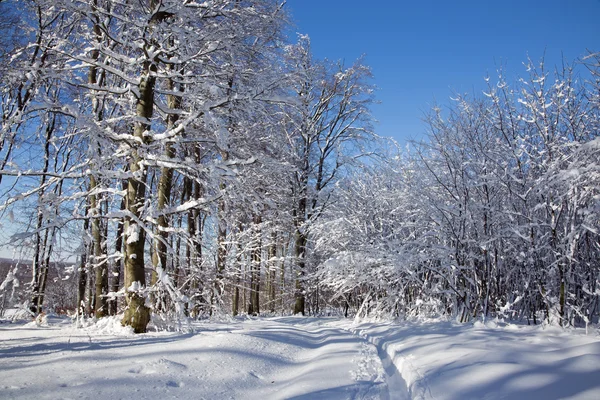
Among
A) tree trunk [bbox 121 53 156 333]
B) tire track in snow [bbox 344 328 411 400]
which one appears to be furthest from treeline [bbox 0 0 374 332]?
tire track in snow [bbox 344 328 411 400]

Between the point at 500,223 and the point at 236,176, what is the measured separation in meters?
6.35

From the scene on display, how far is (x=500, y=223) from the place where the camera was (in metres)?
8.59

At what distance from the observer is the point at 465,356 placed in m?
4.23

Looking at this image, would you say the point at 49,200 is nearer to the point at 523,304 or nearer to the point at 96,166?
the point at 96,166

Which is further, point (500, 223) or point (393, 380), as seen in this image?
point (500, 223)

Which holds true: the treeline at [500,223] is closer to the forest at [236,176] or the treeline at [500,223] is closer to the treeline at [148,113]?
the forest at [236,176]

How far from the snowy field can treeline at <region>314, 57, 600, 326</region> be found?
1895 mm

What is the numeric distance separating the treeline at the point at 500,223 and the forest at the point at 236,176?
0.05 m

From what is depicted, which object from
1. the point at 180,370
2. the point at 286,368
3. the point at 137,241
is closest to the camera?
the point at 180,370

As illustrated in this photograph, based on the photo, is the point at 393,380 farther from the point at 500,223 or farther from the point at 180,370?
the point at 500,223

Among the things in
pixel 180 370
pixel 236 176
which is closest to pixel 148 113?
pixel 236 176

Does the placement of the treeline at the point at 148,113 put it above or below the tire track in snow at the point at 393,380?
above

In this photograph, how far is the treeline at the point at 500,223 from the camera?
6.97 m

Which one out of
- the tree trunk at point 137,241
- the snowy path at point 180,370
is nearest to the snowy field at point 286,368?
the snowy path at point 180,370
